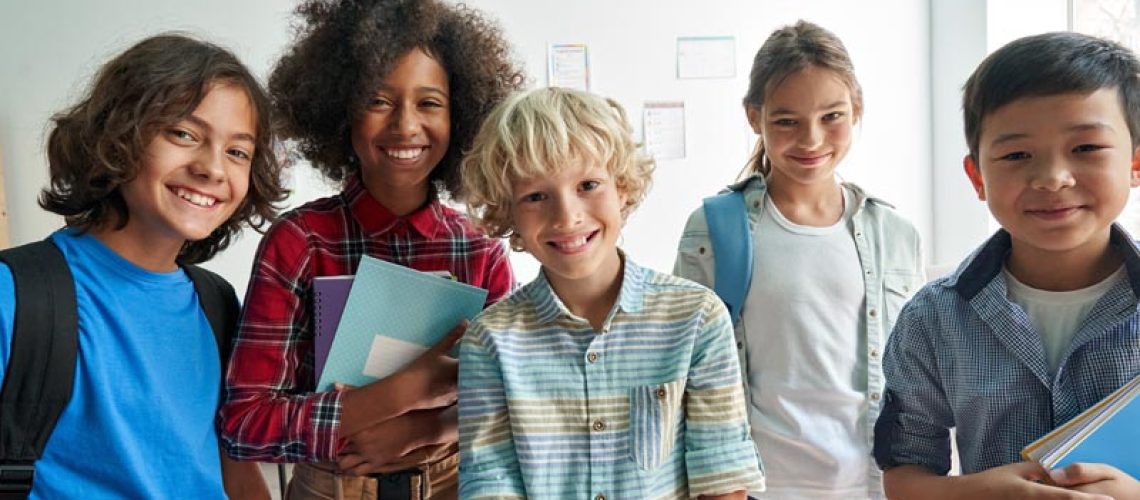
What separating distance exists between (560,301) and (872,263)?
2.47 feet

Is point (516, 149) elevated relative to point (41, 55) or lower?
lower

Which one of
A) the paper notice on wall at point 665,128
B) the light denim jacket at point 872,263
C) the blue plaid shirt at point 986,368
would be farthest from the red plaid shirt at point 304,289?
the paper notice on wall at point 665,128

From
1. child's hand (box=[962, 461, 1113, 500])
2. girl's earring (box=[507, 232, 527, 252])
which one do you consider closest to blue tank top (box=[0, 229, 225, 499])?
girl's earring (box=[507, 232, 527, 252])

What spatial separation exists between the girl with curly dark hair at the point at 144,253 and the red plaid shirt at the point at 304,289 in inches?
3.0

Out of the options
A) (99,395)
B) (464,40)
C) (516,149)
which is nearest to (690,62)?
(464,40)

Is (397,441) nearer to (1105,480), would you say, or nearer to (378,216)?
(378,216)

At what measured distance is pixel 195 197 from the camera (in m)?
1.30

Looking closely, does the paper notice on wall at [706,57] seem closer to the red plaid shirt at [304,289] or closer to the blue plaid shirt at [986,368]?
the red plaid shirt at [304,289]

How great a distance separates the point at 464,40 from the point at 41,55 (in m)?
2.82

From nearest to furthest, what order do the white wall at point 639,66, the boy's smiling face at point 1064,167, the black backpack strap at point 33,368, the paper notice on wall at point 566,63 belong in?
the boy's smiling face at point 1064,167 → the black backpack strap at point 33,368 → the white wall at point 639,66 → the paper notice on wall at point 566,63

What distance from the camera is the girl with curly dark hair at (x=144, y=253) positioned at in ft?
3.88

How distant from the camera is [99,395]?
1.18 m

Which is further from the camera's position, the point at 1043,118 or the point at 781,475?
the point at 781,475

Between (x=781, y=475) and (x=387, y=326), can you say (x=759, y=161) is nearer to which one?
(x=781, y=475)
